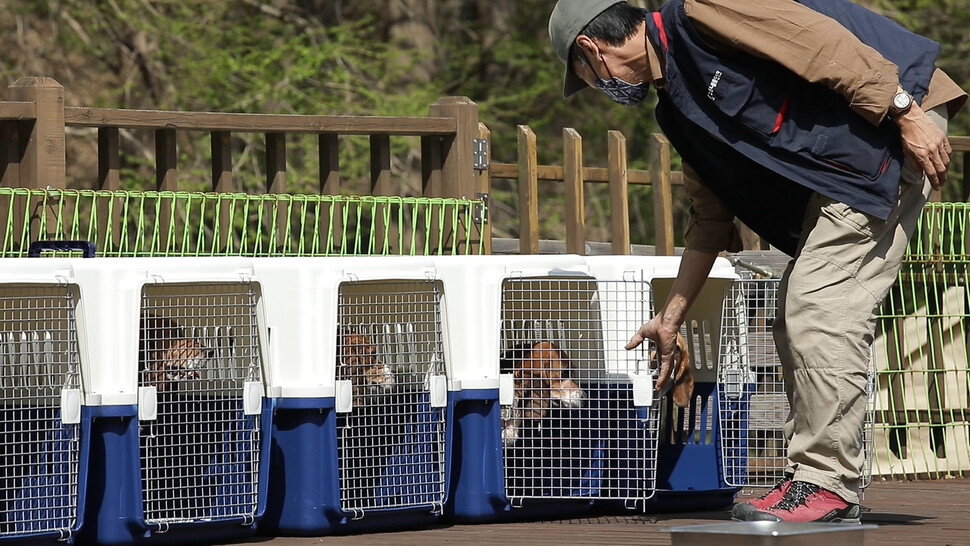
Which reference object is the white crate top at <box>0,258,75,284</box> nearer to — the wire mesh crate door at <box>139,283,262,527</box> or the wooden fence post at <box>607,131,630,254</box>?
the wire mesh crate door at <box>139,283,262,527</box>

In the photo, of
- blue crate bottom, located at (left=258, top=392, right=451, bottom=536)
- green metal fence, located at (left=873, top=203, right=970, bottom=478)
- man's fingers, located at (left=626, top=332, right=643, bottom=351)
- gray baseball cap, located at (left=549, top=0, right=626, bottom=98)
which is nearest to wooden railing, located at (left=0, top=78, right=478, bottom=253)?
blue crate bottom, located at (left=258, top=392, right=451, bottom=536)

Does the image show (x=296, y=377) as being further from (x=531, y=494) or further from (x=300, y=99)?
(x=300, y=99)

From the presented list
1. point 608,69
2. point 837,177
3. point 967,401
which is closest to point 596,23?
point 608,69

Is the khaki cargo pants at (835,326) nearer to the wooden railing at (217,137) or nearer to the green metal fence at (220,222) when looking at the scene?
the green metal fence at (220,222)

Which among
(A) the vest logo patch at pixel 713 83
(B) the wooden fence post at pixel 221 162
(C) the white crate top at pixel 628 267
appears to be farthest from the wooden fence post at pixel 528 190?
(A) the vest logo patch at pixel 713 83

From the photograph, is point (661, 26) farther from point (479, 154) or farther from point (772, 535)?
point (479, 154)

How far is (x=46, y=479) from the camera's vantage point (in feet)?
11.4

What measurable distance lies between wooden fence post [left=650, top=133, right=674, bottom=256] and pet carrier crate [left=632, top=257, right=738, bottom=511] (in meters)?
1.57

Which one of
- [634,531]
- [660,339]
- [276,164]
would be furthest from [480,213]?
[634,531]

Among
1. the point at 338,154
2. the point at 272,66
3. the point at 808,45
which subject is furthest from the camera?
the point at 272,66

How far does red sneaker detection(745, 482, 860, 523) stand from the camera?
11.0 ft

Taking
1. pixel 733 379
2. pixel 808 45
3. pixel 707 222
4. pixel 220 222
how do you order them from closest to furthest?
pixel 808 45 → pixel 707 222 → pixel 733 379 → pixel 220 222

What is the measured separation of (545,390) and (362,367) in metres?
0.57

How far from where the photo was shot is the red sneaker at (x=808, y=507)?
3.36 meters
